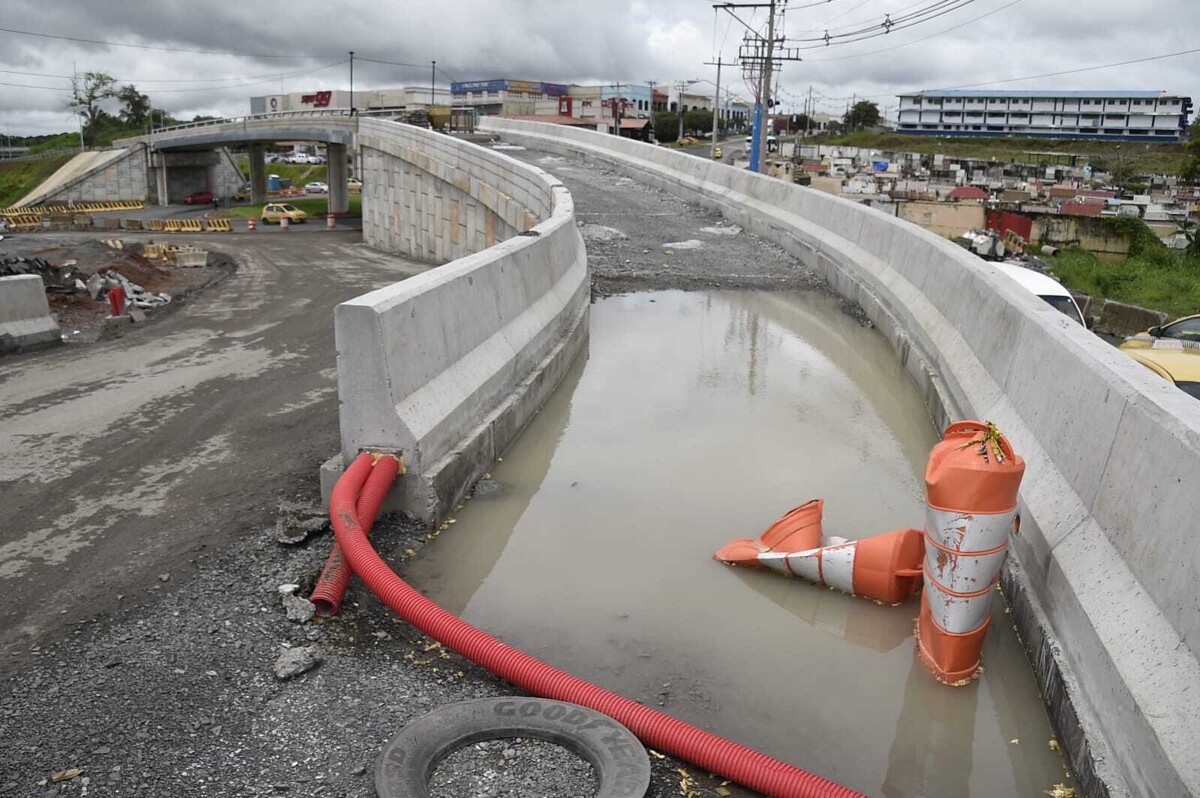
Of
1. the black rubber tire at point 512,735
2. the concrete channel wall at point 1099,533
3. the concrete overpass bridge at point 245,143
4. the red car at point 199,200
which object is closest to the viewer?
the concrete channel wall at point 1099,533

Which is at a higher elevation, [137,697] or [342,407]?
[342,407]

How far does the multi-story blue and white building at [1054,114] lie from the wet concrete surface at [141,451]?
15077cm

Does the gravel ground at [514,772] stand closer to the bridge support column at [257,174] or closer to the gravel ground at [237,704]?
the gravel ground at [237,704]

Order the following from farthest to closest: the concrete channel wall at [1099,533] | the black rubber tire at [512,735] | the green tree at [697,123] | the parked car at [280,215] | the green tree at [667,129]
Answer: the green tree at [697,123] → the green tree at [667,129] → the parked car at [280,215] → the black rubber tire at [512,735] → the concrete channel wall at [1099,533]

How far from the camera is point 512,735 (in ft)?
13.9

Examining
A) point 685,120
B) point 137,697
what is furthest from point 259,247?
point 685,120

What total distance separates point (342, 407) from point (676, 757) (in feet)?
11.1

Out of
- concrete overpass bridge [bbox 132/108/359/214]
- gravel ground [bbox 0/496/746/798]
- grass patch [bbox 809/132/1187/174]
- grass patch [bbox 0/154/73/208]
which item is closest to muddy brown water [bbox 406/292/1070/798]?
gravel ground [bbox 0/496/746/798]

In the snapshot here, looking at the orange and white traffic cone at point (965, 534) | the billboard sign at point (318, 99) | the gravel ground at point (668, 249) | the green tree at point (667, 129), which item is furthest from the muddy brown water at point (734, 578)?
the green tree at point (667, 129)

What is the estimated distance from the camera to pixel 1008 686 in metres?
5.12

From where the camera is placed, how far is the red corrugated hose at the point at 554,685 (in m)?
4.05

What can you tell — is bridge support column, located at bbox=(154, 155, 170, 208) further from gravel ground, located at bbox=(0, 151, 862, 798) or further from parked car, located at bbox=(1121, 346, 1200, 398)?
gravel ground, located at bbox=(0, 151, 862, 798)

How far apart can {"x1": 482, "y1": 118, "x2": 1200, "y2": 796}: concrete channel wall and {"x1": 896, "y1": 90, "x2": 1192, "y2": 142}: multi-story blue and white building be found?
5950 inches

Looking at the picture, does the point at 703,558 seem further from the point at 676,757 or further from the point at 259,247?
the point at 259,247
